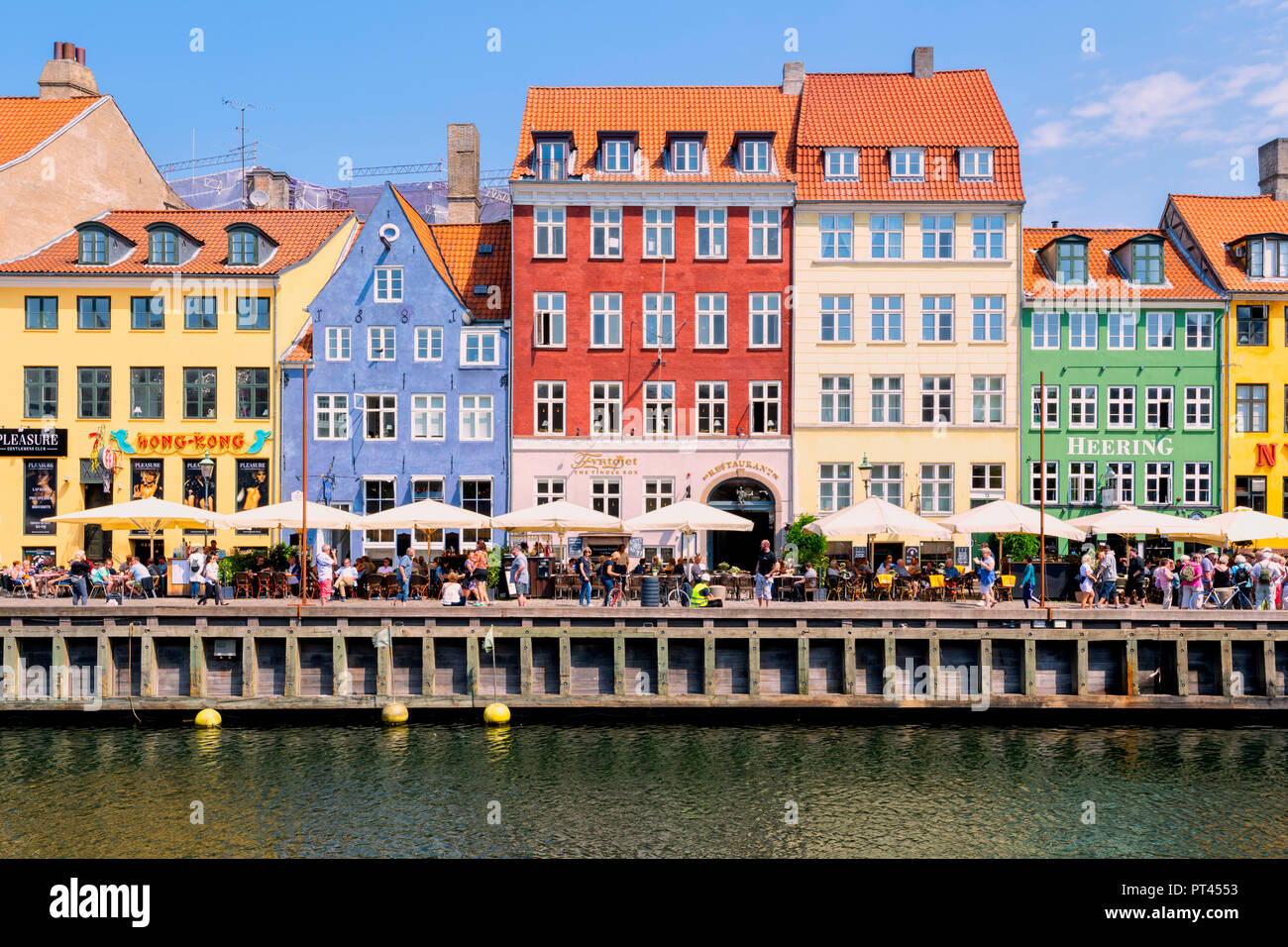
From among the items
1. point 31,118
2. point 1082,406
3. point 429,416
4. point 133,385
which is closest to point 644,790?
point 429,416

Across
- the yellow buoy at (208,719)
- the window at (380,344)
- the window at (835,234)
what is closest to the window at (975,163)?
the window at (835,234)

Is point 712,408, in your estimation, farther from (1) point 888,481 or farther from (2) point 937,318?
(2) point 937,318

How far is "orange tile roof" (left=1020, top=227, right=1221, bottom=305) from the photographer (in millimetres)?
40531

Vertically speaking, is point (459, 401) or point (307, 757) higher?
point (459, 401)

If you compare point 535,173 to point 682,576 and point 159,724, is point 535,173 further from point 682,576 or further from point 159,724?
point 159,724

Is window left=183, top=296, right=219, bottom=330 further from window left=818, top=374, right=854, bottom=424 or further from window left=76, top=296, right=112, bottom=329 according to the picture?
window left=818, top=374, right=854, bottom=424

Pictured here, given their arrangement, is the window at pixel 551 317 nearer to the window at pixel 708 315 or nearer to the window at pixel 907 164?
the window at pixel 708 315

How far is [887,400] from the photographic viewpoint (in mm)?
40281

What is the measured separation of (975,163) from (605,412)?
1776 centimetres

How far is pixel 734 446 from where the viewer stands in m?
39.8

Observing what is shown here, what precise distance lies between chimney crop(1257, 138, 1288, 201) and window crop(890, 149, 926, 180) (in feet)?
Answer: 57.5

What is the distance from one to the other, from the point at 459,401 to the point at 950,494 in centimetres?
1954

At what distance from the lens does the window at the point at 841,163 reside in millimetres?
40625
